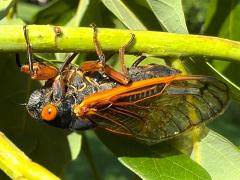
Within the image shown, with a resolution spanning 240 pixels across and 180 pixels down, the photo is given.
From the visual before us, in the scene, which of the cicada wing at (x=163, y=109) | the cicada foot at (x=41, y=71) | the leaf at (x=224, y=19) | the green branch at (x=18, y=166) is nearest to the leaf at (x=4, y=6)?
the cicada foot at (x=41, y=71)

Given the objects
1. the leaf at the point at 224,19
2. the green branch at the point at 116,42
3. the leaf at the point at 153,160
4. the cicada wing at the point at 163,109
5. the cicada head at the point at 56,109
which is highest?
the green branch at the point at 116,42

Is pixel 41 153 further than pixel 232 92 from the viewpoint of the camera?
Yes

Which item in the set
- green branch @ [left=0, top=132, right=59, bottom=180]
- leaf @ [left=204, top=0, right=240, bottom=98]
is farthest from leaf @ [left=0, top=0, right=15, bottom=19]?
leaf @ [left=204, top=0, right=240, bottom=98]

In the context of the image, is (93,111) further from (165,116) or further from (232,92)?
Answer: (232,92)

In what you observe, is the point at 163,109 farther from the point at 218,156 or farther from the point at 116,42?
the point at 116,42

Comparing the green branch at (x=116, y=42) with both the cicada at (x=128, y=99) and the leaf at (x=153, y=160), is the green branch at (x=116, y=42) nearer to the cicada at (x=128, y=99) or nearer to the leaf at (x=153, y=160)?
the cicada at (x=128, y=99)

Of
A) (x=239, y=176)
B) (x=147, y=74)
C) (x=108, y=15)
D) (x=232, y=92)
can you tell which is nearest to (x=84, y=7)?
(x=108, y=15)
